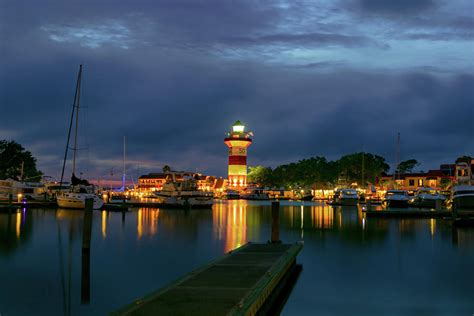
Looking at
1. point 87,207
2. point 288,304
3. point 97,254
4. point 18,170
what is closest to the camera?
point 288,304

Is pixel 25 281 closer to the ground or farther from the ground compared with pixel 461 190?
closer to the ground

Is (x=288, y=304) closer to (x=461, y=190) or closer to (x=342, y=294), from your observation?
(x=342, y=294)

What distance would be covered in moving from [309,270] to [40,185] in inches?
3385

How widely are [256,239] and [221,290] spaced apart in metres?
26.2

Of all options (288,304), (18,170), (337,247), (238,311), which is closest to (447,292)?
(288,304)

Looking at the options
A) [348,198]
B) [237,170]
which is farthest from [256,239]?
[237,170]

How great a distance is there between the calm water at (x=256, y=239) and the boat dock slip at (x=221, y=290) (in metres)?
1.70

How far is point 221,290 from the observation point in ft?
54.8

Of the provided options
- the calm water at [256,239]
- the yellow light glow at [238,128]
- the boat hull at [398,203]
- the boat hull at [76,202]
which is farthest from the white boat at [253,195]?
the calm water at [256,239]

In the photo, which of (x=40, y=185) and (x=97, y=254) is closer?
(x=97, y=254)

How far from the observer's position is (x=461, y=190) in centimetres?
6094

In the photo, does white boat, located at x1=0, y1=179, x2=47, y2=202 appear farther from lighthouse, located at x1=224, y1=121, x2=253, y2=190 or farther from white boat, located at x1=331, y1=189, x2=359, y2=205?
lighthouse, located at x1=224, y1=121, x2=253, y2=190

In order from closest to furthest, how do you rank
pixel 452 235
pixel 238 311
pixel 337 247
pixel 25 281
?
pixel 238 311, pixel 25 281, pixel 337 247, pixel 452 235

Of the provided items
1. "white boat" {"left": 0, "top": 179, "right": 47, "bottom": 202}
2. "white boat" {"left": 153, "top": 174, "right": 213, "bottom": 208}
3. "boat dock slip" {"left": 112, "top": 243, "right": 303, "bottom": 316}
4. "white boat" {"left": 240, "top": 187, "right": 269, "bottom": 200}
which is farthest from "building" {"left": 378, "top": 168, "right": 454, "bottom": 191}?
"boat dock slip" {"left": 112, "top": 243, "right": 303, "bottom": 316}
